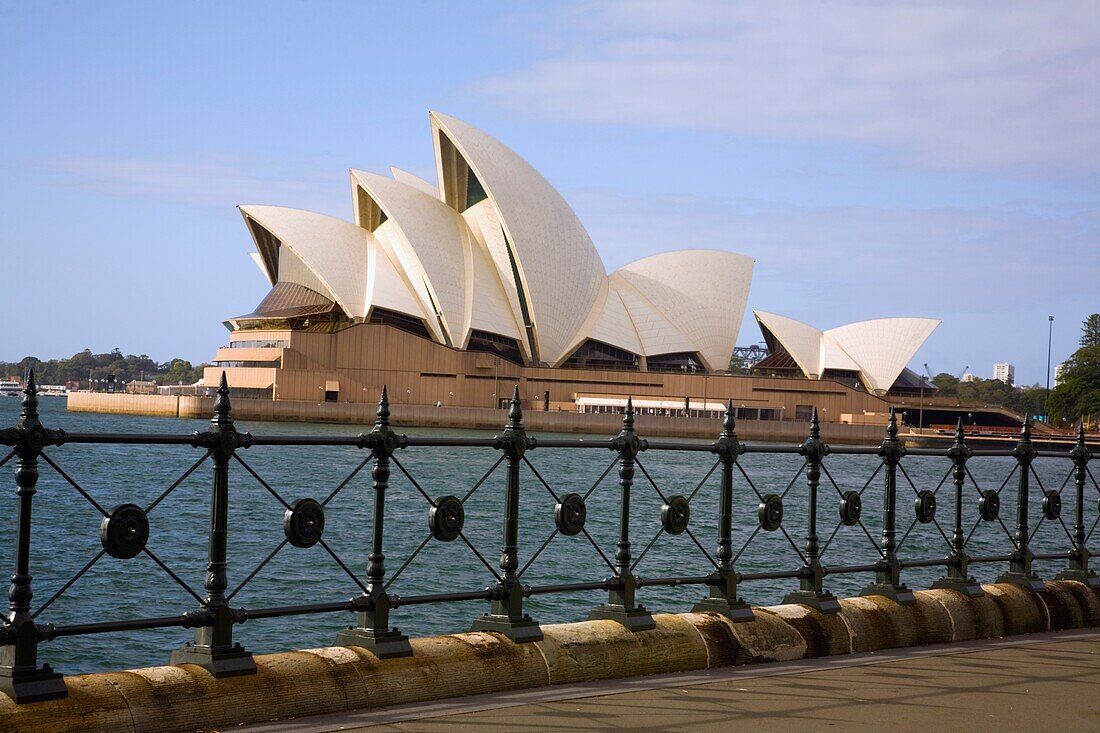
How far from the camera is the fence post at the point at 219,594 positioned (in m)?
3.74

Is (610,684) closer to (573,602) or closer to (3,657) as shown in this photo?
(3,657)

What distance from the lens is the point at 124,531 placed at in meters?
3.63

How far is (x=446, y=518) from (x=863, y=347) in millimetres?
75618

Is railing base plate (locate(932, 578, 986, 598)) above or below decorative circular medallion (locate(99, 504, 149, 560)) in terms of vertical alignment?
below

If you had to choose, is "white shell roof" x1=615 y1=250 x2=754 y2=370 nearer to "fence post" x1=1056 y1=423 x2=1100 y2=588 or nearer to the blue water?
the blue water

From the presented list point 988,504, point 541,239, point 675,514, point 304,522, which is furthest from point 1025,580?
point 541,239

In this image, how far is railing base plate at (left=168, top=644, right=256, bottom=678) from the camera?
12.1 ft

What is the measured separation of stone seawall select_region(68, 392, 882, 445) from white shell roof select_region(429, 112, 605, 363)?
19.5ft

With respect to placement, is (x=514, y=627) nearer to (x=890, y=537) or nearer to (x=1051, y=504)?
(x=890, y=537)

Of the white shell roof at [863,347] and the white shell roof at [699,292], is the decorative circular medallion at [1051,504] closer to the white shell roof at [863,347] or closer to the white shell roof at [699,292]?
the white shell roof at [699,292]

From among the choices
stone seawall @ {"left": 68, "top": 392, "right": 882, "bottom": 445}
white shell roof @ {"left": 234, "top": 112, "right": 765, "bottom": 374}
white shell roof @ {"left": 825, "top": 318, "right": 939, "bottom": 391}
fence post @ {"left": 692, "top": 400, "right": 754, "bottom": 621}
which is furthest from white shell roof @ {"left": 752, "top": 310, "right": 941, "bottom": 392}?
fence post @ {"left": 692, "top": 400, "right": 754, "bottom": 621}

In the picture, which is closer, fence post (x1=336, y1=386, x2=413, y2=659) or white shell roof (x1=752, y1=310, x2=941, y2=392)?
fence post (x1=336, y1=386, x2=413, y2=659)

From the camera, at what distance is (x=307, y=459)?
36.9 meters

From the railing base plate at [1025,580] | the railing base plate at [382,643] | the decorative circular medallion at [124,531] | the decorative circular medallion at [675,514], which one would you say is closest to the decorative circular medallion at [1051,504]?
the railing base plate at [1025,580]
